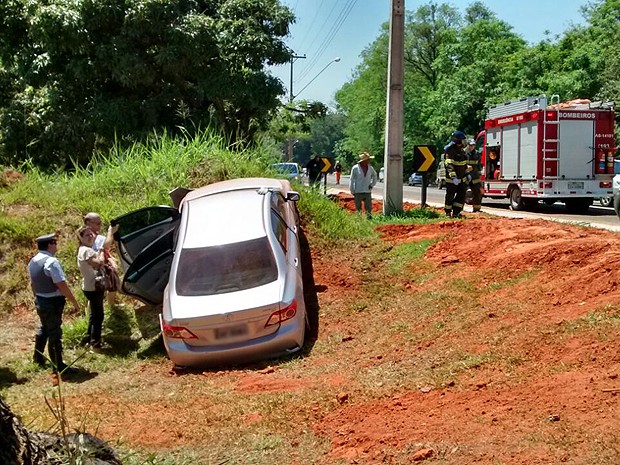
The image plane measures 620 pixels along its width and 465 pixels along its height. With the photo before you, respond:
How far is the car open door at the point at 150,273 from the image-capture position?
830 cm

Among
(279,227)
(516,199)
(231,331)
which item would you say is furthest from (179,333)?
(516,199)

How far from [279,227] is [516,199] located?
13954 millimetres

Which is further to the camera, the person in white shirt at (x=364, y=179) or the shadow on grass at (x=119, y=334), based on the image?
the person in white shirt at (x=364, y=179)

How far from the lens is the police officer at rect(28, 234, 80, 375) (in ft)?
24.0

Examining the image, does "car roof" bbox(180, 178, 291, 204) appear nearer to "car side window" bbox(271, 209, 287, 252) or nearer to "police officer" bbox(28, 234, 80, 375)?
"car side window" bbox(271, 209, 287, 252)

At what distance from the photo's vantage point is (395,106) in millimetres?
14250

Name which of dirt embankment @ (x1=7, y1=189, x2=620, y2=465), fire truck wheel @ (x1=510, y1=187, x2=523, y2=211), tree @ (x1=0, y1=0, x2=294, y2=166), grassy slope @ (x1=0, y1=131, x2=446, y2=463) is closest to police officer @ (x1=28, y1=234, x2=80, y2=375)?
grassy slope @ (x1=0, y1=131, x2=446, y2=463)

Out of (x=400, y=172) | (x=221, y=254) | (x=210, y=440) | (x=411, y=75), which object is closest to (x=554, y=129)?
(x=400, y=172)

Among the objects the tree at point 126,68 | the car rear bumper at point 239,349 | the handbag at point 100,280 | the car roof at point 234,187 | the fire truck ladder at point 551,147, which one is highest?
the tree at point 126,68

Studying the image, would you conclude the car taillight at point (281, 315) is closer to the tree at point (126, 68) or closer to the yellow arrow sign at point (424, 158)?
the yellow arrow sign at point (424, 158)

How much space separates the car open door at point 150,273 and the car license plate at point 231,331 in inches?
64.4

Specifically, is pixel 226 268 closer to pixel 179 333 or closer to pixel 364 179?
pixel 179 333

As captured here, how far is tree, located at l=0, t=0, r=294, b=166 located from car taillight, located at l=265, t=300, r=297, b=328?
32.5 feet

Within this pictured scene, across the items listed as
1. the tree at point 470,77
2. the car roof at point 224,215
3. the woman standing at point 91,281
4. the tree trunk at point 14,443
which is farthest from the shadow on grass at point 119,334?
the tree at point 470,77
